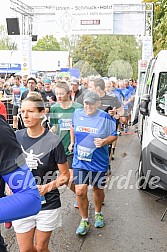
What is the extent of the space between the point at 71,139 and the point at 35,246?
6.83 ft

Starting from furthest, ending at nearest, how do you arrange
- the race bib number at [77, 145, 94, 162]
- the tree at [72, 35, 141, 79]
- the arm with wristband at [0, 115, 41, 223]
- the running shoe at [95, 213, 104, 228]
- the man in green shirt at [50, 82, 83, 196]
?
the tree at [72, 35, 141, 79]
the man in green shirt at [50, 82, 83, 196]
the running shoe at [95, 213, 104, 228]
the race bib number at [77, 145, 94, 162]
the arm with wristband at [0, 115, 41, 223]

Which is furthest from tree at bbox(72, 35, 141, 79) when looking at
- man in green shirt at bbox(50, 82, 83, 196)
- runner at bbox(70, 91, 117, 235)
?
runner at bbox(70, 91, 117, 235)

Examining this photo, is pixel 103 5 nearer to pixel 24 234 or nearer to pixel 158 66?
pixel 158 66

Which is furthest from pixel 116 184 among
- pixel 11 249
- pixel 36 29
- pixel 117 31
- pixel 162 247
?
pixel 36 29

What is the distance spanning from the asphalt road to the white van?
357 mm

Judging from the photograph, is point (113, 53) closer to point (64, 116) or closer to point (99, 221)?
point (64, 116)

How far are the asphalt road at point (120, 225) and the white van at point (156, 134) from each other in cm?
36

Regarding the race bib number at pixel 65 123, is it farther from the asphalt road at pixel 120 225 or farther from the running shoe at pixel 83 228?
the running shoe at pixel 83 228

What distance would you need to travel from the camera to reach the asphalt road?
3.94 meters

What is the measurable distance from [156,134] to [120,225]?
1405 mm

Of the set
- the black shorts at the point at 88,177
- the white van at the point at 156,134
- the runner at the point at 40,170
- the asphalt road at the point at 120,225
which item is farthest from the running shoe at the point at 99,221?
the runner at the point at 40,170

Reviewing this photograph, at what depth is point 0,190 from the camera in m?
1.61

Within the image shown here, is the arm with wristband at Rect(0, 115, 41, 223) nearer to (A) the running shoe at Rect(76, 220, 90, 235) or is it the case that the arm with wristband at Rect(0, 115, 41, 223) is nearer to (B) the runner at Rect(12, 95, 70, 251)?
(B) the runner at Rect(12, 95, 70, 251)

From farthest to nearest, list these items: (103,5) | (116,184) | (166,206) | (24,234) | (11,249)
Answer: (103,5) < (116,184) < (166,206) < (11,249) < (24,234)
